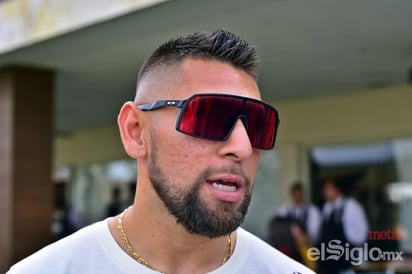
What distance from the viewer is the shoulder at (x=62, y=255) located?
181cm

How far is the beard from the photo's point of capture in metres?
1.77

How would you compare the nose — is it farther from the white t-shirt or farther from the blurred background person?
the blurred background person

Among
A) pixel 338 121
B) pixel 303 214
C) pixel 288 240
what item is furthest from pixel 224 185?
pixel 338 121

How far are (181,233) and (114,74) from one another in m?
7.58

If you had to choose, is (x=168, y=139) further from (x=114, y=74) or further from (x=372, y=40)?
(x=114, y=74)

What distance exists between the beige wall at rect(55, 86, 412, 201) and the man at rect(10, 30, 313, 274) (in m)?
8.50

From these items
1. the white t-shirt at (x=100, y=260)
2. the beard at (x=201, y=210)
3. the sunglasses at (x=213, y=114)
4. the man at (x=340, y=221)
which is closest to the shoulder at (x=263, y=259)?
the white t-shirt at (x=100, y=260)

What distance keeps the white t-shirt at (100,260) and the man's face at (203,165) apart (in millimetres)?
189

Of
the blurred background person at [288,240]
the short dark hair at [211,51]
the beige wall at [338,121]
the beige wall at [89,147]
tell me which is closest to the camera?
the short dark hair at [211,51]

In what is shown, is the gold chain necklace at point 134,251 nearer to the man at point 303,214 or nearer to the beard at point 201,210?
the beard at point 201,210

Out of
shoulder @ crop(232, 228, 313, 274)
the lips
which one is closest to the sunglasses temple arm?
the lips

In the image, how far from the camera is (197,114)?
1809 millimetres

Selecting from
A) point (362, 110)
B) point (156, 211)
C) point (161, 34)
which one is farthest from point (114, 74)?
point (156, 211)

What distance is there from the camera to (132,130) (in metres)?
1.97
